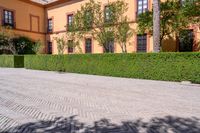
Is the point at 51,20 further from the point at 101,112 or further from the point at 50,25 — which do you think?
the point at 101,112

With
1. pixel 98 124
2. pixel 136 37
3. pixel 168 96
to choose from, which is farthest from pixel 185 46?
pixel 98 124

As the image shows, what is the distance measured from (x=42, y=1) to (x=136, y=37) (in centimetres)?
1924

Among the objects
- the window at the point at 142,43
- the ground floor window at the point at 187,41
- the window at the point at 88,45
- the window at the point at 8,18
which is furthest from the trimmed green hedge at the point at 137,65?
the window at the point at 8,18

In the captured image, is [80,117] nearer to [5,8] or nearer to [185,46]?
[185,46]

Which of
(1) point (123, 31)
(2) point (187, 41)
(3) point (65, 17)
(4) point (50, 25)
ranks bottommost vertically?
(2) point (187, 41)

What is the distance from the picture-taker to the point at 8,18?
2883 cm

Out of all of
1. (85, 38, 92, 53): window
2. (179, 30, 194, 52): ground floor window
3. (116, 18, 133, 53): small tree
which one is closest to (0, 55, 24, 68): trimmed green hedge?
(85, 38, 92, 53): window

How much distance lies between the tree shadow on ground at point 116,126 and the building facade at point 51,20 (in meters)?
16.5

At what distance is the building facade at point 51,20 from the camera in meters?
22.3

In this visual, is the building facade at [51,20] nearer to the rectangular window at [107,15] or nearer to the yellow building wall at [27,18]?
the yellow building wall at [27,18]

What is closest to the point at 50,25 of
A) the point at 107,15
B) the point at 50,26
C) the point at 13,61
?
the point at 50,26

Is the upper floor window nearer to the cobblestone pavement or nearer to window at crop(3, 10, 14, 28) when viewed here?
window at crop(3, 10, 14, 28)

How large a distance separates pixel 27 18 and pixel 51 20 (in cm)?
353

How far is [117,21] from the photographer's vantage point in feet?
62.5
